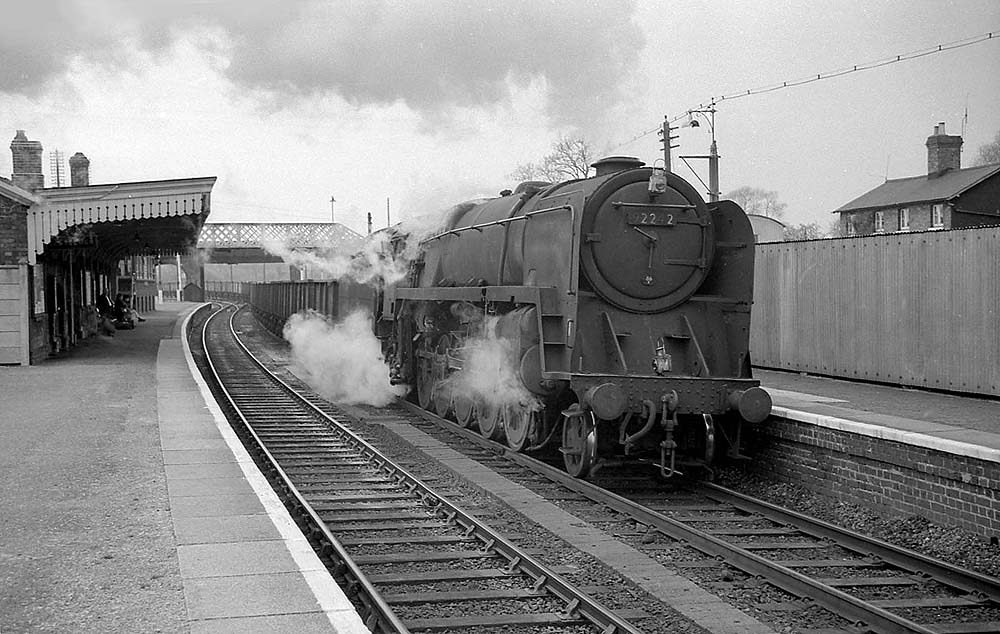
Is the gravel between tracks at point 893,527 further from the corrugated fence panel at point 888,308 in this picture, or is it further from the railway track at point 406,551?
the corrugated fence panel at point 888,308

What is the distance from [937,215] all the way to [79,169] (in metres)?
31.9

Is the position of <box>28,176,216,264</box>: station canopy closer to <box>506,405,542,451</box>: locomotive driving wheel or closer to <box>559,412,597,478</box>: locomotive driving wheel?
<box>506,405,542,451</box>: locomotive driving wheel

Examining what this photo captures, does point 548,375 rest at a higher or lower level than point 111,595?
higher

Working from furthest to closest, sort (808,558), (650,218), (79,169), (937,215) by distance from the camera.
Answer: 1. (79,169)
2. (937,215)
3. (650,218)
4. (808,558)


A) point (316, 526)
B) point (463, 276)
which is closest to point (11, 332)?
point (463, 276)

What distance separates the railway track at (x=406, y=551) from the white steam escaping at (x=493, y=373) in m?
1.44

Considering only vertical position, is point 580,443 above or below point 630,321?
below

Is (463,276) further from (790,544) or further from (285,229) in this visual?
(285,229)

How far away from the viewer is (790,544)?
6.98m

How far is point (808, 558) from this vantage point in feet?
22.2

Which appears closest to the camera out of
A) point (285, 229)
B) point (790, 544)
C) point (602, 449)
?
point (790, 544)

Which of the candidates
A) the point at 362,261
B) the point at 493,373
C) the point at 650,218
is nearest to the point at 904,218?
the point at 362,261

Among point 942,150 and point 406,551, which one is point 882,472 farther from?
point 942,150

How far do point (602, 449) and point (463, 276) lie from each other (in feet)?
11.4
